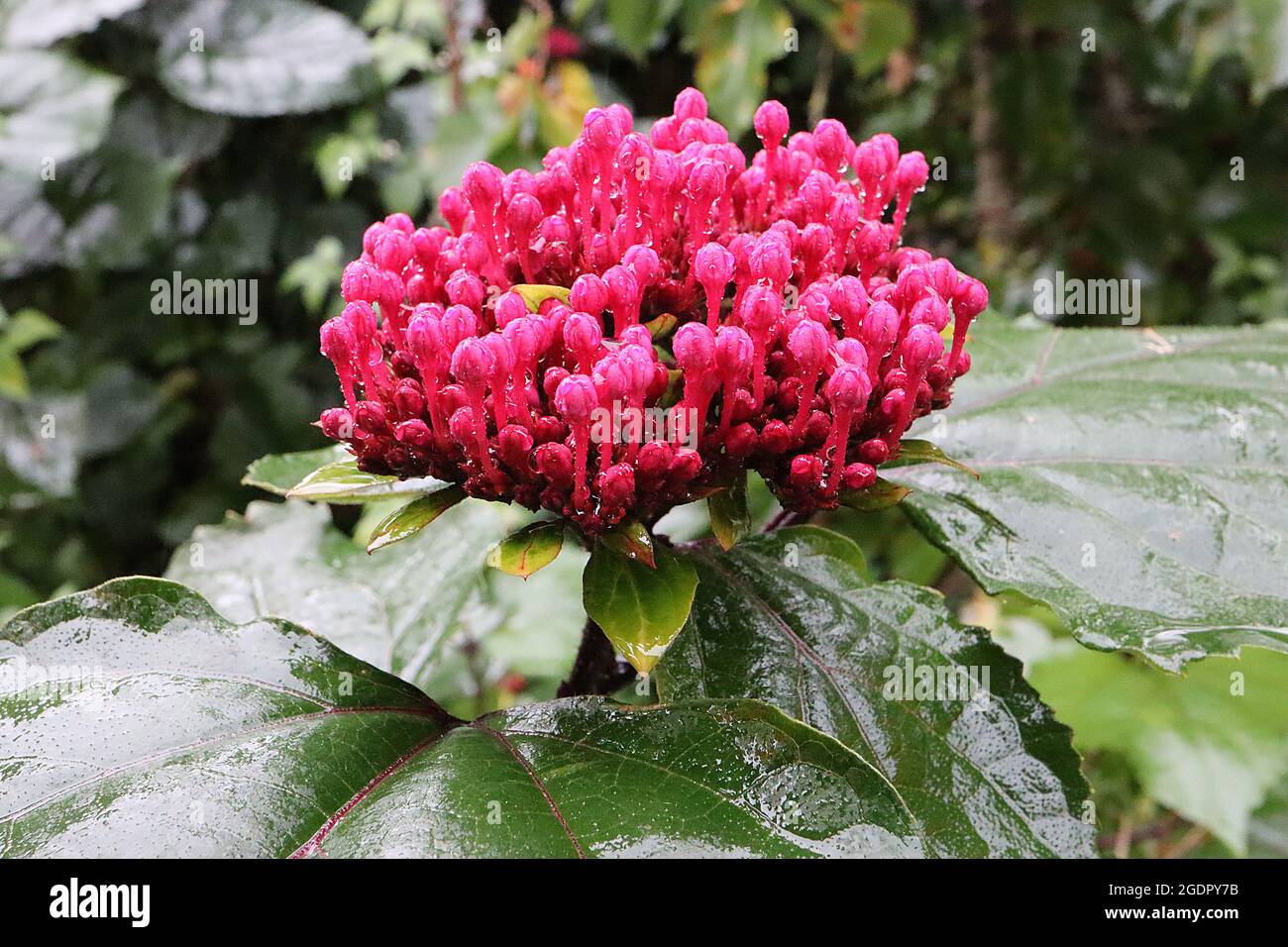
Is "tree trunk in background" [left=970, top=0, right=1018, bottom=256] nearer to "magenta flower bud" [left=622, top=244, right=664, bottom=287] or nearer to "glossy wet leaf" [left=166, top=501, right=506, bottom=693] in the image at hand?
"glossy wet leaf" [left=166, top=501, right=506, bottom=693]

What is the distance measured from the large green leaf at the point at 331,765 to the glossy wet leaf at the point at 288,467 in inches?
10.8

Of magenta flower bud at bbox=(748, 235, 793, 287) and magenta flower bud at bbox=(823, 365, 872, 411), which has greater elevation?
magenta flower bud at bbox=(748, 235, 793, 287)

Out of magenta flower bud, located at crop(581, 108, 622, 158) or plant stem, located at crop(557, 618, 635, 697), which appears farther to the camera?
plant stem, located at crop(557, 618, 635, 697)

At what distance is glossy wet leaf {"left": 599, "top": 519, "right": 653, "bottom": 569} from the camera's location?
73 cm

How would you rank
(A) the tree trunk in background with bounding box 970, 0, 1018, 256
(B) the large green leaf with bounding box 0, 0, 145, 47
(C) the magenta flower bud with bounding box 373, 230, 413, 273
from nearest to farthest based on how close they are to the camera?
(C) the magenta flower bud with bounding box 373, 230, 413, 273 < (A) the tree trunk in background with bounding box 970, 0, 1018, 256 < (B) the large green leaf with bounding box 0, 0, 145, 47

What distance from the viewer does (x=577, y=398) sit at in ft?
2.22

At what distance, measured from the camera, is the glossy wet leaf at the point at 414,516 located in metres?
0.79

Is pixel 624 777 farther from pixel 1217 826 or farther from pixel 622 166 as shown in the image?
pixel 1217 826

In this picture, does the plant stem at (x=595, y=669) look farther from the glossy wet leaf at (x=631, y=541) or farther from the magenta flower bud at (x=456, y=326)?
the magenta flower bud at (x=456, y=326)

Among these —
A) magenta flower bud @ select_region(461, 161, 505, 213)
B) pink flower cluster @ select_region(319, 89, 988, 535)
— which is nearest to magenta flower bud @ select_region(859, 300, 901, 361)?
pink flower cluster @ select_region(319, 89, 988, 535)

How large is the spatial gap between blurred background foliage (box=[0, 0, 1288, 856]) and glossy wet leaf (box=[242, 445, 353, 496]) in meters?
0.74

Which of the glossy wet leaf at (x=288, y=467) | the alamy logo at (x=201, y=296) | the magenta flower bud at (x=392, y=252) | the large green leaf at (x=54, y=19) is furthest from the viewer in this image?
the alamy logo at (x=201, y=296)

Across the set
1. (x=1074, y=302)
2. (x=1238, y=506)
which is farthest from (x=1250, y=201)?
(x=1238, y=506)

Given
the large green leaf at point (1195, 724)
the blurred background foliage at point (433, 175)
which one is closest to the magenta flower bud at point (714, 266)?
the blurred background foliage at point (433, 175)
